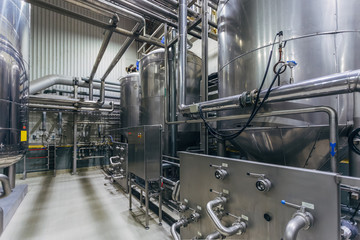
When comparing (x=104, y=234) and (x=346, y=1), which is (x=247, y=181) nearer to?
(x=346, y=1)

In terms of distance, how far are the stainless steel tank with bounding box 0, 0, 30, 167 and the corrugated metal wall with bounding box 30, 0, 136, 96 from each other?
10.3 feet

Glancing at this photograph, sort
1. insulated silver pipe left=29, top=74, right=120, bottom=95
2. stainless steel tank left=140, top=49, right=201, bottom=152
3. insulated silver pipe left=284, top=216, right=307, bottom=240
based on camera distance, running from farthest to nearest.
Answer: insulated silver pipe left=29, top=74, right=120, bottom=95
stainless steel tank left=140, top=49, right=201, bottom=152
insulated silver pipe left=284, top=216, right=307, bottom=240

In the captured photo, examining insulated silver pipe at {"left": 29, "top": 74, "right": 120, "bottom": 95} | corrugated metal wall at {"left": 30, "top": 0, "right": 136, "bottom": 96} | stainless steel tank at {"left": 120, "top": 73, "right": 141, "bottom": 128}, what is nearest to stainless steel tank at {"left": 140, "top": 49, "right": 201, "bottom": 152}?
stainless steel tank at {"left": 120, "top": 73, "right": 141, "bottom": 128}

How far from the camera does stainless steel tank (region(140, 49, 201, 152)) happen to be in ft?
8.54

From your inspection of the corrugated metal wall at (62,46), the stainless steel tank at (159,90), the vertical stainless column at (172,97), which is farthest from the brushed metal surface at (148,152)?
the corrugated metal wall at (62,46)

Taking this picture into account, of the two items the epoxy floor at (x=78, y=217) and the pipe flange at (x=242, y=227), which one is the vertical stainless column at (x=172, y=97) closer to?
the epoxy floor at (x=78, y=217)

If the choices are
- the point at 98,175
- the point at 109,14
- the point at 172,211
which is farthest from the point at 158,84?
the point at 98,175

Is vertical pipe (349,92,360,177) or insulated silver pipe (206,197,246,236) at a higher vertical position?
vertical pipe (349,92,360,177)

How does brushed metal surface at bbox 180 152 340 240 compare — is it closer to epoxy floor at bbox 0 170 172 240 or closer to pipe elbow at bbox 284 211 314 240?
pipe elbow at bbox 284 211 314 240

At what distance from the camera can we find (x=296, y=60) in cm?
98

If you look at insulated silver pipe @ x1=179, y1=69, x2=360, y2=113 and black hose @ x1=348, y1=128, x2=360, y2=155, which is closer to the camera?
insulated silver pipe @ x1=179, y1=69, x2=360, y2=113

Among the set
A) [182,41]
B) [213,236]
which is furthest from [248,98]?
[182,41]

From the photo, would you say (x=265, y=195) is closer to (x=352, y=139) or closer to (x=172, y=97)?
(x=352, y=139)

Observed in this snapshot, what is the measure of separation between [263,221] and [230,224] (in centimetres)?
22
